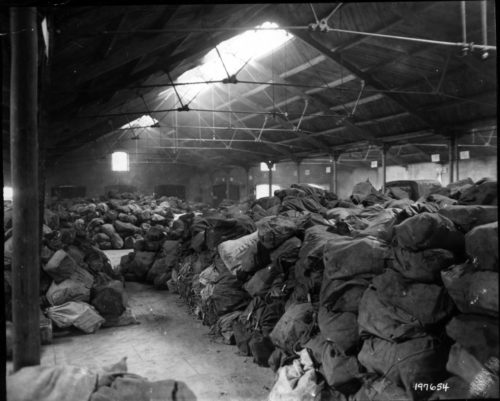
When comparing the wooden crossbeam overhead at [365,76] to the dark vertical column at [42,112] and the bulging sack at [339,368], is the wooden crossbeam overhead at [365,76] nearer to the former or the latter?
the dark vertical column at [42,112]

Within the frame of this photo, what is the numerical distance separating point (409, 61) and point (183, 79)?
21.5ft

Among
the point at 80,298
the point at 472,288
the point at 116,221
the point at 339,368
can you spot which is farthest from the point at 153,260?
the point at 472,288

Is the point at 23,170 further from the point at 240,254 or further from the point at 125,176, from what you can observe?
the point at 125,176

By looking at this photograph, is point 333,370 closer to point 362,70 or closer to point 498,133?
point 498,133

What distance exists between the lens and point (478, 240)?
1973 mm

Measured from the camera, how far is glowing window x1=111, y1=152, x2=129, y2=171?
23255 mm

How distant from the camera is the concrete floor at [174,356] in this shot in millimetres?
3492

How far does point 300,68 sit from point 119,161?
632 inches

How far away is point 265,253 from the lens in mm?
4223

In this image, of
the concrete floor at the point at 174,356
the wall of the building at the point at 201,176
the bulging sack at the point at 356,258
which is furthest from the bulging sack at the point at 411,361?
the wall of the building at the point at 201,176

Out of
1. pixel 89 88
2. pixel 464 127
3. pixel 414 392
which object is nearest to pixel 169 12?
pixel 89 88

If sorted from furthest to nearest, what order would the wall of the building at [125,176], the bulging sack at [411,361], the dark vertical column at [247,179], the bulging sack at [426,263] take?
the dark vertical column at [247,179] < the wall of the building at [125,176] < the bulging sack at [426,263] < the bulging sack at [411,361]

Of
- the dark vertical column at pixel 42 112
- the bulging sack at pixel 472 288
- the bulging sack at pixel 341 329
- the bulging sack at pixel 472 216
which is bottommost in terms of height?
the bulging sack at pixel 341 329

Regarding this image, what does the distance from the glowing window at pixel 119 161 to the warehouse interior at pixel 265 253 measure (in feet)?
39.3
